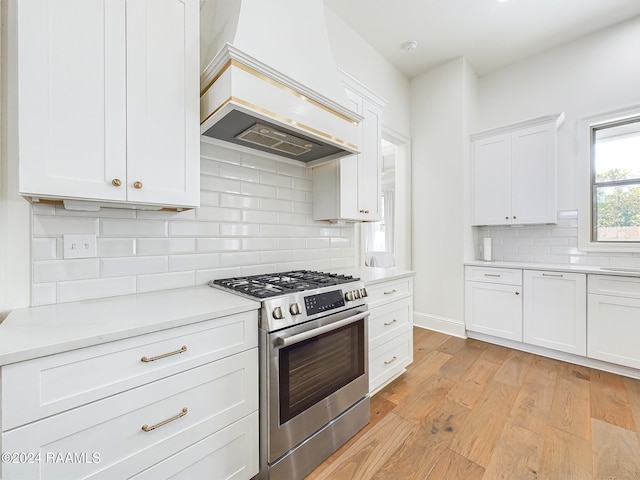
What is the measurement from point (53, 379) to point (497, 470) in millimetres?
1999

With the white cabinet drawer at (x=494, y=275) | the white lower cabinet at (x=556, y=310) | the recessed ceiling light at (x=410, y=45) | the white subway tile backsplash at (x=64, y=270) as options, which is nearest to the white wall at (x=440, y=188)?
the white cabinet drawer at (x=494, y=275)

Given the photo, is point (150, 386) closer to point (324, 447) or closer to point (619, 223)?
point (324, 447)

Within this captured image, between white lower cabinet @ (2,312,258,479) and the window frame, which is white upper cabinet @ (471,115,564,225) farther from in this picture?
white lower cabinet @ (2,312,258,479)

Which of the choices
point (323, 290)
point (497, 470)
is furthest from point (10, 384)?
point (497, 470)

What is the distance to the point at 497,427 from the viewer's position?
179 centimetres

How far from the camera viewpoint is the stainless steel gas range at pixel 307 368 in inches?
51.3

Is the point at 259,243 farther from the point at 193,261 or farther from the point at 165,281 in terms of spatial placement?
the point at 165,281

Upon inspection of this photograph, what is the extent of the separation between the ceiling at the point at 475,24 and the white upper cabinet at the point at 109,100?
2.03 m

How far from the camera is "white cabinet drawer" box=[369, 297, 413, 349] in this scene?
2016 mm

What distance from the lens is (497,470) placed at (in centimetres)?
146

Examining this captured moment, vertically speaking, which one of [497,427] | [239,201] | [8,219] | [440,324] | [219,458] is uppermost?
[239,201]

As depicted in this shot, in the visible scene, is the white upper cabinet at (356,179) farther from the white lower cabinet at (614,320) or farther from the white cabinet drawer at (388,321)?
the white lower cabinet at (614,320)

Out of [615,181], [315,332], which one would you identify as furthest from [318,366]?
[615,181]

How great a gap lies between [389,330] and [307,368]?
943mm
